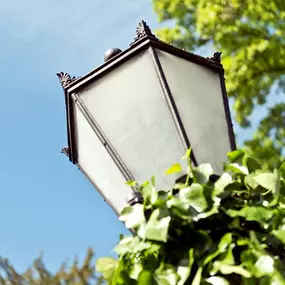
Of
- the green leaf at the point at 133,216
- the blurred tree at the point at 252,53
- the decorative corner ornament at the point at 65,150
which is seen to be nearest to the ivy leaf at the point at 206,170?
the green leaf at the point at 133,216

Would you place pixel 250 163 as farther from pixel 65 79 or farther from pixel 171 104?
pixel 65 79

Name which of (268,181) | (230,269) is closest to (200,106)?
(268,181)

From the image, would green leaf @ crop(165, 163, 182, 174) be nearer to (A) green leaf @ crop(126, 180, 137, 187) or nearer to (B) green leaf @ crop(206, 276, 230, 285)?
(A) green leaf @ crop(126, 180, 137, 187)

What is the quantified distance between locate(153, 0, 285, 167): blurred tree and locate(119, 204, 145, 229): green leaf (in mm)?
7156

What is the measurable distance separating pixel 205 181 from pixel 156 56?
23.8 inches

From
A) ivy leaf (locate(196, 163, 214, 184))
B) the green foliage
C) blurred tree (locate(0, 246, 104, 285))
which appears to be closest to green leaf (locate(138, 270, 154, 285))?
the green foliage

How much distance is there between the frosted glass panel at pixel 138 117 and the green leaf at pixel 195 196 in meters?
0.18

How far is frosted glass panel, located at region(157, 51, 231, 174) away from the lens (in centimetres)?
187

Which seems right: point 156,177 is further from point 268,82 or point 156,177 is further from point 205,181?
point 268,82

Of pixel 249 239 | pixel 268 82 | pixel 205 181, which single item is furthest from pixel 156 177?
pixel 268 82

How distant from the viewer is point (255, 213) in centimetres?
154

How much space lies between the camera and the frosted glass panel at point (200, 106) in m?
1.87

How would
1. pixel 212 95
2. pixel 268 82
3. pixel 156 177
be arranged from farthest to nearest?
pixel 268 82 < pixel 212 95 < pixel 156 177

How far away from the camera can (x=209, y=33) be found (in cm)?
906
